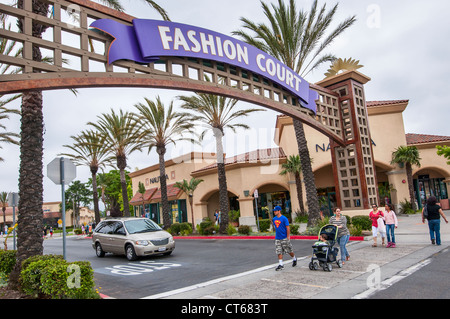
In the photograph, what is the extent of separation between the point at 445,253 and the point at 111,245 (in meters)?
12.3

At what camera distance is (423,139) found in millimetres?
29547

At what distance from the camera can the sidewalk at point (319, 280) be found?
23.0ft

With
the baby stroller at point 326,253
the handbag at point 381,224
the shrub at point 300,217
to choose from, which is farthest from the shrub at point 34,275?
the shrub at point 300,217

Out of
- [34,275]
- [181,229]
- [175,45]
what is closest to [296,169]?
[181,229]

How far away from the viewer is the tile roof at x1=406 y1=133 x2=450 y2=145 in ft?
92.7

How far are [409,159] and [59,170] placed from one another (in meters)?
25.6

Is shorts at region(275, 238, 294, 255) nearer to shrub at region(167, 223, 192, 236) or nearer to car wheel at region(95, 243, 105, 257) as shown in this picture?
car wheel at region(95, 243, 105, 257)

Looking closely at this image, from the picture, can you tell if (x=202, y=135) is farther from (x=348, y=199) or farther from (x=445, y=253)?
(x=445, y=253)

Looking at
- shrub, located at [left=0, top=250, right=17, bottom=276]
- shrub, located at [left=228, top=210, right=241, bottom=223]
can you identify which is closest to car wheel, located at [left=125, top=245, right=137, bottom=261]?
shrub, located at [left=0, top=250, right=17, bottom=276]

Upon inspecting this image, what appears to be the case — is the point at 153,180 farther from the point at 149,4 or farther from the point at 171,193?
the point at 149,4

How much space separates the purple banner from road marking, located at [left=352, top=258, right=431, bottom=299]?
833 centimetres

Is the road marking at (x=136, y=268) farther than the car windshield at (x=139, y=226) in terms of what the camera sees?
No

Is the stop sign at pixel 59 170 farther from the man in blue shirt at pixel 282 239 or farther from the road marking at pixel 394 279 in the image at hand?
the road marking at pixel 394 279

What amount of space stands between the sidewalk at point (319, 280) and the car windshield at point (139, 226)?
640 centimetres
